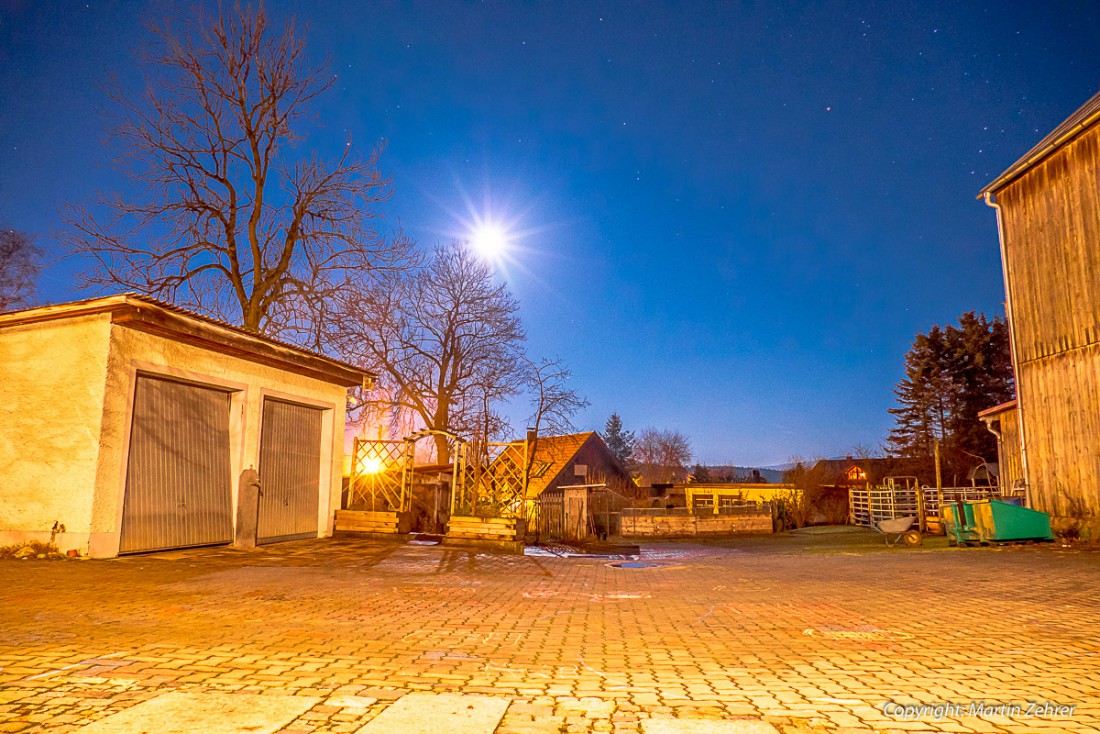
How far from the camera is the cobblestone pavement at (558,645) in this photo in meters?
3.33

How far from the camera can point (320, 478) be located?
47.9 ft

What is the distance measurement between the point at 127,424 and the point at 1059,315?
64.9 ft

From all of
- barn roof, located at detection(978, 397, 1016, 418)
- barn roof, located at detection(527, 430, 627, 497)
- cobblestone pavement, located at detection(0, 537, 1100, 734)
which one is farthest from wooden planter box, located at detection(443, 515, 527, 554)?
barn roof, located at detection(527, 430, 627, 497)

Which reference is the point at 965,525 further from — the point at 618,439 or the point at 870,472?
→ the point at 618,439

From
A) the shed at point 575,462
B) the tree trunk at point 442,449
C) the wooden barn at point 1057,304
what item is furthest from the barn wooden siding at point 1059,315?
the shed at point 575,462

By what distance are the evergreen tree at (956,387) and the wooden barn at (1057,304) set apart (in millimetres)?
25725

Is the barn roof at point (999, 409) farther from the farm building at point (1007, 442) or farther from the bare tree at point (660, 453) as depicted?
the bare tree at point (660, 453)

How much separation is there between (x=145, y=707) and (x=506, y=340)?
2592cm

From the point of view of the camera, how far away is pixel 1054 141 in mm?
15172

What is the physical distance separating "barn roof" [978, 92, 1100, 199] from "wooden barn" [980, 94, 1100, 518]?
0.03 m

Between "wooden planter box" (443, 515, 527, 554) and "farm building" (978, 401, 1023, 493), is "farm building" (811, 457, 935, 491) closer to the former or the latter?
"farm building" (978, 401, 1023, 493)

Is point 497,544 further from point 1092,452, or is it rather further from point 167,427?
point 1092,452

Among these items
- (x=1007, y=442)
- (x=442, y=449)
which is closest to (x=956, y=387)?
(x=1007, y=442)

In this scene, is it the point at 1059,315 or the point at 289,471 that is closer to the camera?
the point at 289,471
